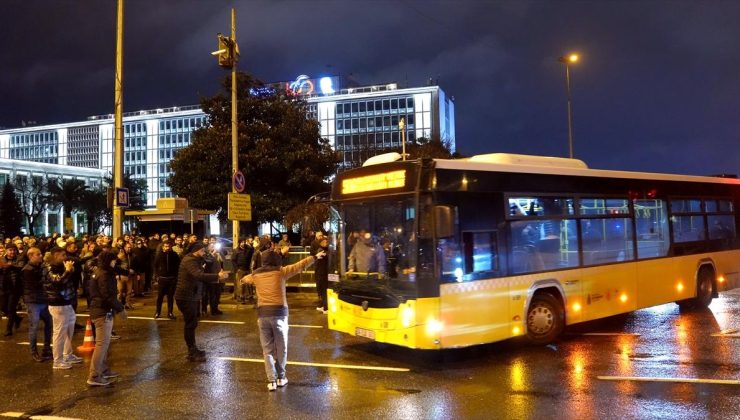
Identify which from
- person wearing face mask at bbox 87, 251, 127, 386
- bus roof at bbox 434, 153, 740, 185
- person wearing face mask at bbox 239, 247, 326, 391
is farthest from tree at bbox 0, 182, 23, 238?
bus roof at bbox 434, 153, 740, 185

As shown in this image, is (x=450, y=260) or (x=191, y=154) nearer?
(x=450, y=260)

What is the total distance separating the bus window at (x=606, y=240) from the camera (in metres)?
9.80

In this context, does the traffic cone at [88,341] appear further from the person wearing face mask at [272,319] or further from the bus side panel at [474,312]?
the bus side panel at [474,312]

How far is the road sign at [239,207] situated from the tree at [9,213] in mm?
55986

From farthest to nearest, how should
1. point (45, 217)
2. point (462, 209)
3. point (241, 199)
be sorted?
point (45, 217) < point (241, 199) < point (462, 209)

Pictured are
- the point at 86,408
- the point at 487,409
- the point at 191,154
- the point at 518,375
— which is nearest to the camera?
the point at 487,409

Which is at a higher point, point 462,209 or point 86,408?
point 462,209

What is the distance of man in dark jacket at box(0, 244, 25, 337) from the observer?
11.8 metres

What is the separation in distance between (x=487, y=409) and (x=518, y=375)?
1610mm

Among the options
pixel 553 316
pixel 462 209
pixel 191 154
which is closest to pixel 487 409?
pixel 462 209

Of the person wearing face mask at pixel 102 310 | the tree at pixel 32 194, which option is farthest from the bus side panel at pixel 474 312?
the tree at pixel 32 194

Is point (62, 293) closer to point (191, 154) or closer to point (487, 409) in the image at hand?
point (487, 409)

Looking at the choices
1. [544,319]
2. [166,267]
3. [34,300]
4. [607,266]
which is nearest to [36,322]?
[34,300]

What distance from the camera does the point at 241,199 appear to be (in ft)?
55.1
